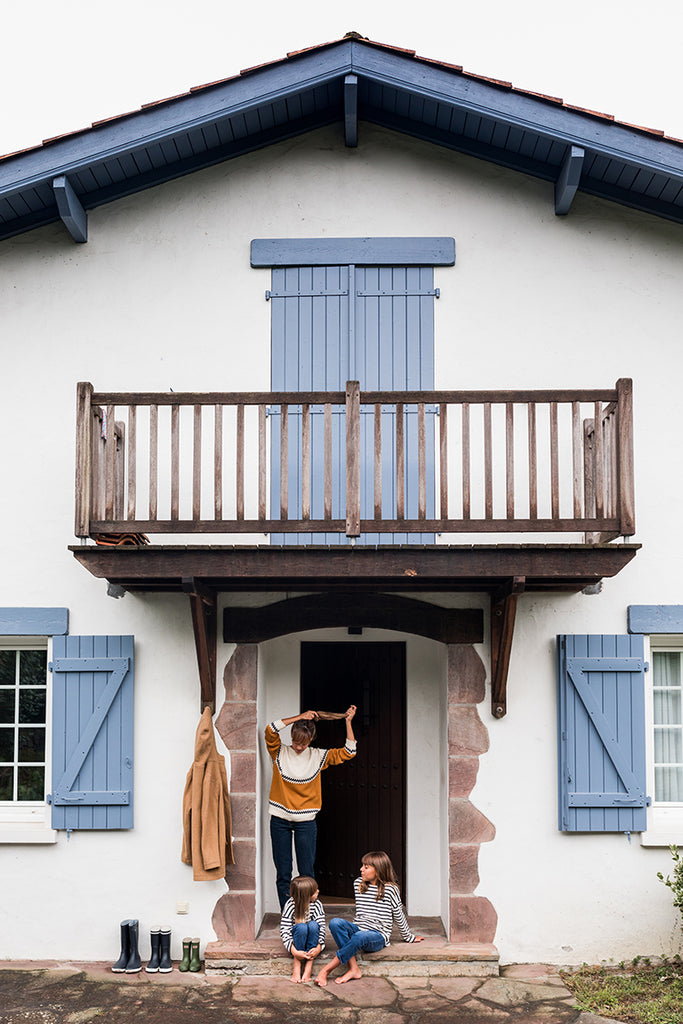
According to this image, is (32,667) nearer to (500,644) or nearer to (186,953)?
(186,953)

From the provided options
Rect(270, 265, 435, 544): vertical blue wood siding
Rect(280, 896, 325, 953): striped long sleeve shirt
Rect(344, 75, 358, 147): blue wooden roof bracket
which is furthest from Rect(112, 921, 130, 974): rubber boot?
Rect(344, 75, 358, 147): blue wooden roof bracket

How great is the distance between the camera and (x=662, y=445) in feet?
27.3

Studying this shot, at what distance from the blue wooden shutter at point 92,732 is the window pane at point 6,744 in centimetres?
47

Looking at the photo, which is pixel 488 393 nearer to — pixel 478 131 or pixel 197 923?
pixel 478 131

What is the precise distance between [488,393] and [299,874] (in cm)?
402

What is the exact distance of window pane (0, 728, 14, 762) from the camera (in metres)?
8.38

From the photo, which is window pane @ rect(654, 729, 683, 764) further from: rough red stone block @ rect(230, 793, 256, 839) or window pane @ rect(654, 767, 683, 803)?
rough red stone block @ rect(230, 793, 256, 839)

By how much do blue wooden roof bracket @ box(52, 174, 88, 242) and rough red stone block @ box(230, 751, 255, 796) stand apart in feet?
14.1

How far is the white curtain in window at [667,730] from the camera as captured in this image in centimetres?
825

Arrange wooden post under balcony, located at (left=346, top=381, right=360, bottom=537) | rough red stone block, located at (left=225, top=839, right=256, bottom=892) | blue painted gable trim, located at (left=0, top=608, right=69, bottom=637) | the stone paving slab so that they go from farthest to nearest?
blue painted gable trim, located at (left=0, top=608, right=69, bottom=637), rough red stone block, located at (left=225, top=839, right=256, bottom=892), wooden post under balcony, located at (left=346, top=381, right=360, bottom=537), the stone paving slab

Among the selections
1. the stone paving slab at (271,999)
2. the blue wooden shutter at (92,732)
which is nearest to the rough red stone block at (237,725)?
the blue wooden shutter at (92,732)

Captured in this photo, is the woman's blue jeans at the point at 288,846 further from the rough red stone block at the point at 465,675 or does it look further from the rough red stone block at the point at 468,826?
the rough red stone block at the point at 465,675

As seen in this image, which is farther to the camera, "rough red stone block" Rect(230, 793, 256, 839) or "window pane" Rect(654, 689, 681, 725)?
"window pane" Rect(654, 689, 681, 725)

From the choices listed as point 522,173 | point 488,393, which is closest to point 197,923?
point 488,393
